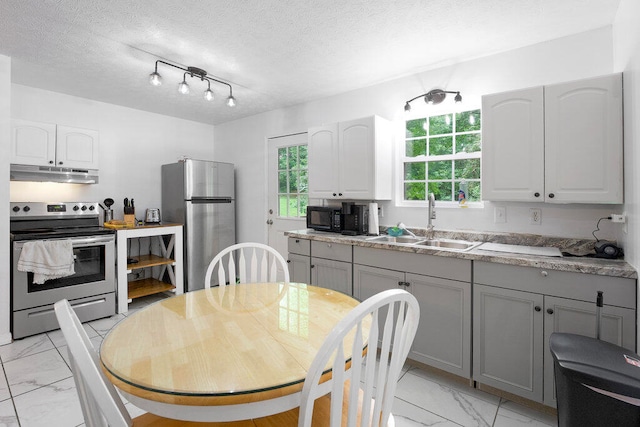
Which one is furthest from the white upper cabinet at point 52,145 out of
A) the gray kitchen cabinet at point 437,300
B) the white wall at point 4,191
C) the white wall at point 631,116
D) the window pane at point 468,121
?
the white wall at point 631,116

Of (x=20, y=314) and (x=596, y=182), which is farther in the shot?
(x=20, y=314)

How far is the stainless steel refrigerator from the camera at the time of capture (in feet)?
13.1

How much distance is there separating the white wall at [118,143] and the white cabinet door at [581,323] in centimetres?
447

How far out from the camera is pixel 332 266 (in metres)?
2.77

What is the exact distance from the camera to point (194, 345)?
43.1 inches

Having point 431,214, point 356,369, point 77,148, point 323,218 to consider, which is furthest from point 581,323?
point 77,148

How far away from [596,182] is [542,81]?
92cm

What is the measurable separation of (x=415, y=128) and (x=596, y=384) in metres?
2.35

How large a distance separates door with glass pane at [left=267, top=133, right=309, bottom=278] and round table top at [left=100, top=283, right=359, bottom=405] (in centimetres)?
241

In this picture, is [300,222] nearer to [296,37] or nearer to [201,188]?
[201,188]

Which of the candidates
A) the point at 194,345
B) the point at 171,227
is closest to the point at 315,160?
the point at 171,227

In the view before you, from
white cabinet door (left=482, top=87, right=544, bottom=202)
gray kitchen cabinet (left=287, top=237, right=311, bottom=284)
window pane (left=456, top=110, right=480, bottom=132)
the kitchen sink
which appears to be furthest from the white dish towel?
window pane (left=456, top=110, right=480, bottom=132)

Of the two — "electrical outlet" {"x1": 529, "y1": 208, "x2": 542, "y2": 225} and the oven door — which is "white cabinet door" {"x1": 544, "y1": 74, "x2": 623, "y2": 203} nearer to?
"electrical outlet" {"x1": 529, "y1": 208, "x2": 542, "y2": 225}

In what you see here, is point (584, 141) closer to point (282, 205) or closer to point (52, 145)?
point (282, 205)
